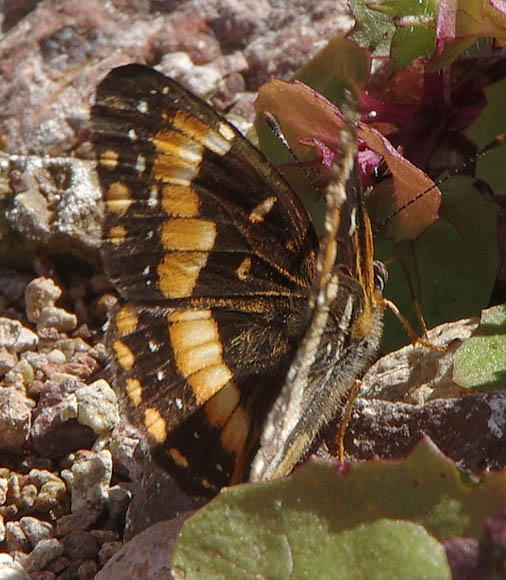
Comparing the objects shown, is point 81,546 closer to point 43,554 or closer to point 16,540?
point 43,554

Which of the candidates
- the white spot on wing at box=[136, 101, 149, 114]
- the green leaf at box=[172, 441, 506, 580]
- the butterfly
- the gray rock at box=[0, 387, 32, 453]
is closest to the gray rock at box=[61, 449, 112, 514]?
the gray rock at box=[0, 387, 32, 453]

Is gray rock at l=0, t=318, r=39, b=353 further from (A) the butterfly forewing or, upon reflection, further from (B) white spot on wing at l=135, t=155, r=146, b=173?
(B) white spot on wing at l=135, t=155, r=146, b=173

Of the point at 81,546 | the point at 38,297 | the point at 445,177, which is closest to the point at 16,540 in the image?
the point at 81,546

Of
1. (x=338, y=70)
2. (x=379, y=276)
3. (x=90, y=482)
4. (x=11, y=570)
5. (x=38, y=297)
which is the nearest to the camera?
(x=11, y=570)

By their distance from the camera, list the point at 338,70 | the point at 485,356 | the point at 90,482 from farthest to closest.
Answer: the point at 338,70 → the point at 90,482 → the point at 485,356

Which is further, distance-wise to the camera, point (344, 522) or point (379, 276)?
point (379, 276)
